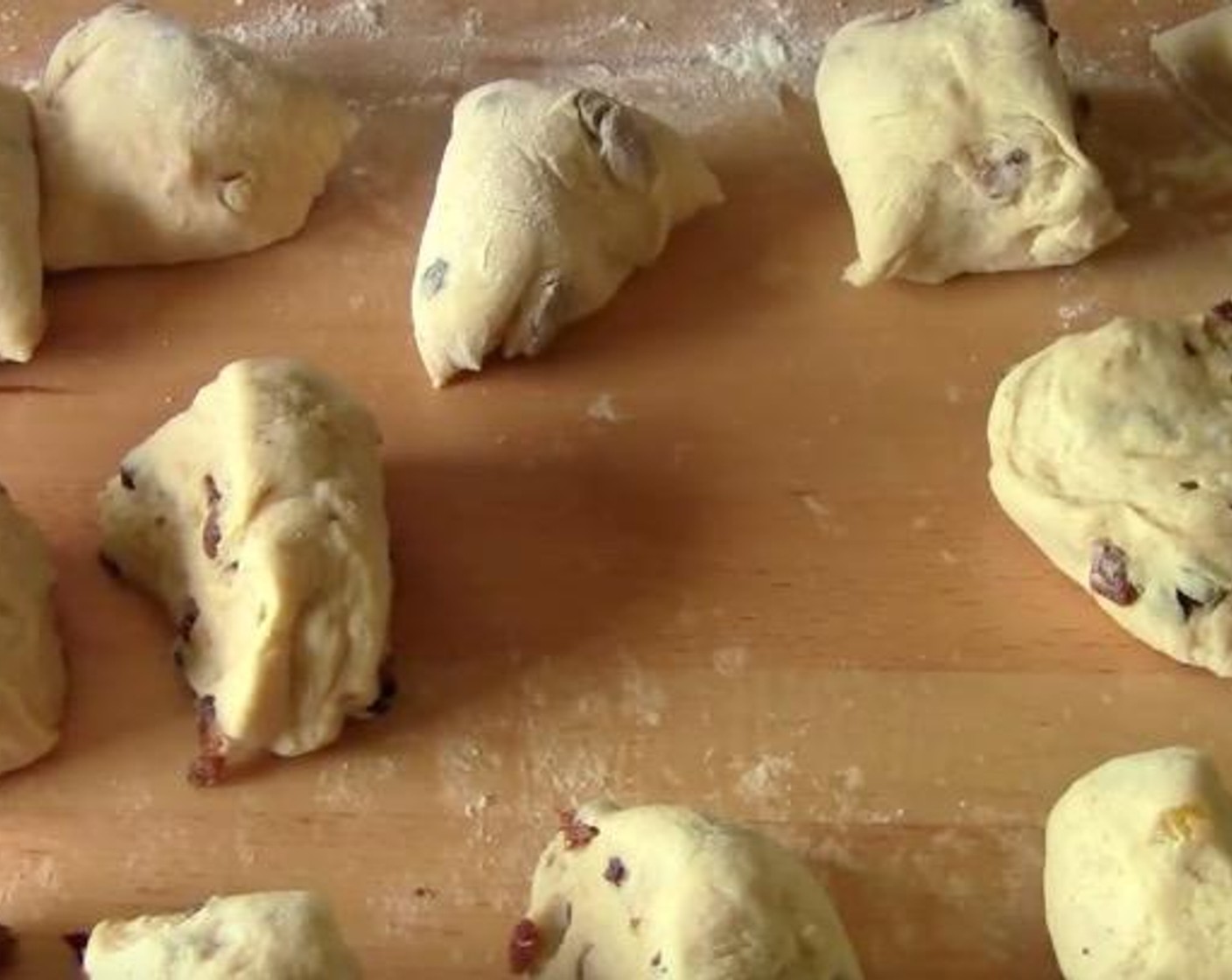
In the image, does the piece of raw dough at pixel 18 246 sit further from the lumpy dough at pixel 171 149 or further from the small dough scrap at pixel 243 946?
the small dough scrap at pixel 243 946

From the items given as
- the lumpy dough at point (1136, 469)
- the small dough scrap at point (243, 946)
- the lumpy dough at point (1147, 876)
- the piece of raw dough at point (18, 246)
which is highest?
the piece of raw dough at point (18, 246)

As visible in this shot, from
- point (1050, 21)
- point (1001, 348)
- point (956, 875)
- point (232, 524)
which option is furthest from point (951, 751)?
point (1050, 21)

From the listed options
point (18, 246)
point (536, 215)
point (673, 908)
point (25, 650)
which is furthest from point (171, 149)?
point (673, 908)

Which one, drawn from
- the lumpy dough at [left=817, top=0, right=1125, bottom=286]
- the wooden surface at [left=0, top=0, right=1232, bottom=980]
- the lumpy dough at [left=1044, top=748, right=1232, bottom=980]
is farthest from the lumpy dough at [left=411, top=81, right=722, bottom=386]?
the lumpy dough at [left=1044, top=748, right=1232, bottom=980]

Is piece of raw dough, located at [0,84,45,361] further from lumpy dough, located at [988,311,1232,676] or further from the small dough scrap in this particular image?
lumpy dough, located at [988,311,1232,676]

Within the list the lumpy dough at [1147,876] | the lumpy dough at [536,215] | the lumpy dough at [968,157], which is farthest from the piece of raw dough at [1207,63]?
the lumpy dough at [1147,876]

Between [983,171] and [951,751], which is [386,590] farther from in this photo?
[983,171]

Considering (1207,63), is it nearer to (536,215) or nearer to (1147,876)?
(536,215)
